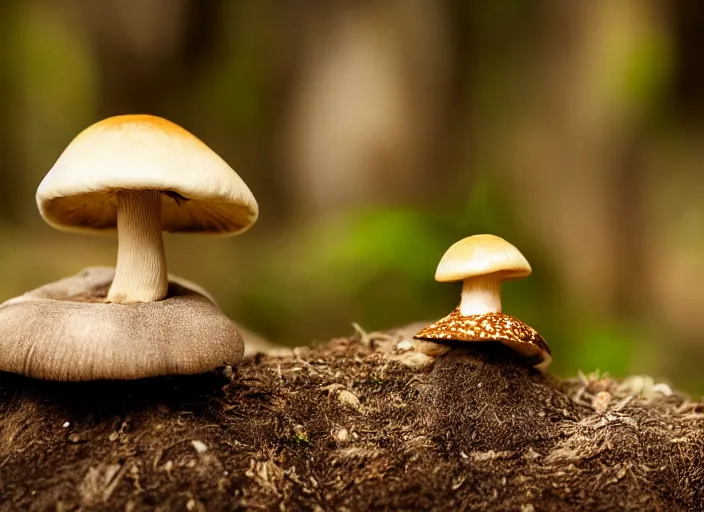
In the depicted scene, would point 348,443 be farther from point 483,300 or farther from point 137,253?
point 137,253

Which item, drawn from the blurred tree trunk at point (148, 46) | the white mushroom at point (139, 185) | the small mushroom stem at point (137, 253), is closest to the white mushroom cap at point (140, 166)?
the white mushroom at point (139, 185)

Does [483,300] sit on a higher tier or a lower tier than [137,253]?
lower

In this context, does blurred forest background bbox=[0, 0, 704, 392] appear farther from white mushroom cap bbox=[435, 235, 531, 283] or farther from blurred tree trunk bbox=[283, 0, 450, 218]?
white mushroom cap bbox=[435, 235, 531, 283]

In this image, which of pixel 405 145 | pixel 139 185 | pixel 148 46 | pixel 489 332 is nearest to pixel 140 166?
pixel 139 185

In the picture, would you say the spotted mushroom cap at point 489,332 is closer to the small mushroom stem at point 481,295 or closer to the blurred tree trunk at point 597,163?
the small mushroom stem at point 481,295

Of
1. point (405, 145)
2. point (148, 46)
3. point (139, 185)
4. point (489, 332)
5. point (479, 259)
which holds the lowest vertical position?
point (489, 332)

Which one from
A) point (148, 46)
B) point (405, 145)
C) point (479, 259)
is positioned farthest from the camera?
point (148, 46)

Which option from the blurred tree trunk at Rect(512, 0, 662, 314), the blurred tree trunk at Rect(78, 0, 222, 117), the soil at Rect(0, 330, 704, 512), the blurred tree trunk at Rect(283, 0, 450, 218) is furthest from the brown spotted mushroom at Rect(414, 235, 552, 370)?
the blurred tree trunk at Rect(78, 0, 222, 117)
